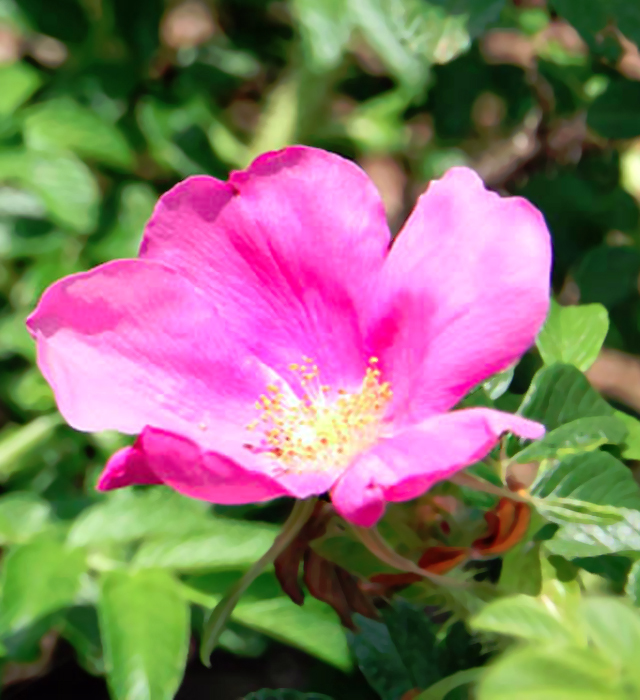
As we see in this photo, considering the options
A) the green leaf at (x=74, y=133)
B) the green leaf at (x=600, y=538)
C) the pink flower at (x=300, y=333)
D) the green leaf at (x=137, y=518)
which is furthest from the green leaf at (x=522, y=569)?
the green leaf at (x=74, y=133)

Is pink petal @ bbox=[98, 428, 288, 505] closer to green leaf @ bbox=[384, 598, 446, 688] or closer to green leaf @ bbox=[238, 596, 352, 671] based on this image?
green leaf @ bbox=[384, 598, 446, 688]

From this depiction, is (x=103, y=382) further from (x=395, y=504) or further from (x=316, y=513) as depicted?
(x=395, y=504)

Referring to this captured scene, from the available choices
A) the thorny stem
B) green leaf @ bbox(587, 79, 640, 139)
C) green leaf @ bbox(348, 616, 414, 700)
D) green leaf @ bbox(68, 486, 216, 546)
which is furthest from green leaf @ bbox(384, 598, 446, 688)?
green leaf @ bbox(587, 79, 640, 139)

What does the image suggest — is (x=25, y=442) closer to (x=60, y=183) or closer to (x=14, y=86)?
(x=60, y=183)

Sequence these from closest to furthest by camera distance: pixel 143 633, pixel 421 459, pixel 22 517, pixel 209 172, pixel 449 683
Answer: pixel 421 459 → pixel 449 683 → pixel 143 633 → pixel 22 517 → pixel 209 172

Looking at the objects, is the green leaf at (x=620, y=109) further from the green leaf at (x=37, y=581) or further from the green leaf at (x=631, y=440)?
the green leaf at (x=37, y=581)

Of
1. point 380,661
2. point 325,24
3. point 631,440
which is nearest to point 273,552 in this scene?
point 380,661
